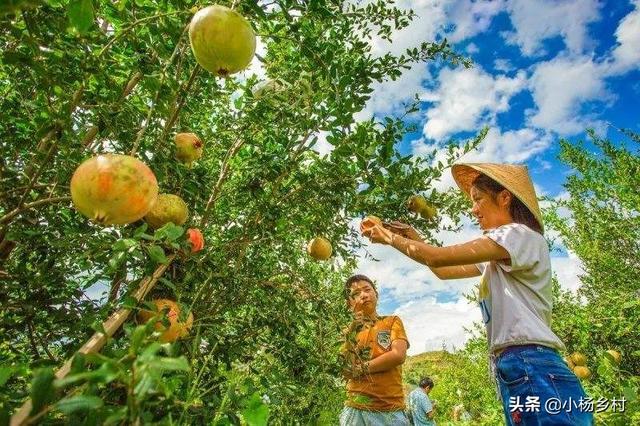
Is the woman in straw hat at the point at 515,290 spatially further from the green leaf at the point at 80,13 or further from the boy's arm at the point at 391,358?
the green leaf at the point at 80,13

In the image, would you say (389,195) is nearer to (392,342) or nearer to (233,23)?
(233,23)

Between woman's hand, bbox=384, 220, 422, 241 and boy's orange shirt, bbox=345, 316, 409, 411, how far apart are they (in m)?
0.87

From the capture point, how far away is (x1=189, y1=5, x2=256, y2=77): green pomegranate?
1351 millimetres

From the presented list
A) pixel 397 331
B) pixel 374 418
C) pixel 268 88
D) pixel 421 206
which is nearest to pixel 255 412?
pixel 421 206

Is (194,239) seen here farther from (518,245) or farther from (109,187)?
(518,245)

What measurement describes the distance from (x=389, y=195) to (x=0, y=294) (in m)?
1.83

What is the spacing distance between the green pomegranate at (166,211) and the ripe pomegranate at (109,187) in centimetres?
30

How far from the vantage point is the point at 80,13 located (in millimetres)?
978

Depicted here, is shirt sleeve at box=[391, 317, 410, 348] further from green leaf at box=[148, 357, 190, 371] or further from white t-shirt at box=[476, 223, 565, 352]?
green leaf at box=[148, 357, 190, 371]

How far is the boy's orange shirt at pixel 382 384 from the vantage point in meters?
2.88

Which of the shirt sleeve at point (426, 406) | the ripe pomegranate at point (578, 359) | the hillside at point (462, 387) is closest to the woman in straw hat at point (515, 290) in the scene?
the ripe pomegranate at point (578, 359)

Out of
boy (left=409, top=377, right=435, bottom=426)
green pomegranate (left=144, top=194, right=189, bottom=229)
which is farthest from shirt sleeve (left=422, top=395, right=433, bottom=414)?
green pomegranate (left=144, top=194, right=189, bottom=229)

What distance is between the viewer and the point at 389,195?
205cm

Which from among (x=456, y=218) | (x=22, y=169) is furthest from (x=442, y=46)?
(x=22, y=169)
